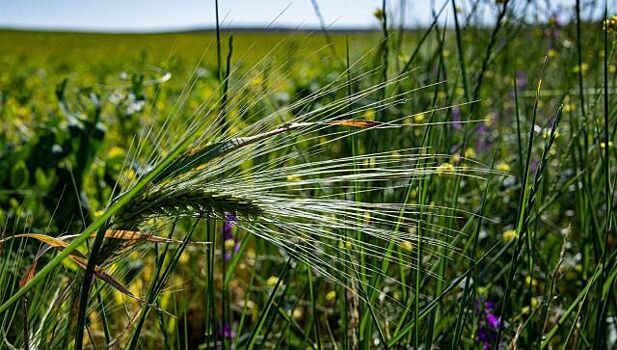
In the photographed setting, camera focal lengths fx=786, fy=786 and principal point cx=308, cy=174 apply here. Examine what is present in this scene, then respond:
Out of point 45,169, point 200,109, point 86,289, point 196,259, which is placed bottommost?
point 196,259

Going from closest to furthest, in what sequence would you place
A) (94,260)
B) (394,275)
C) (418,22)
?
1. (94,260)
2. (394,275)
3. (418,22)

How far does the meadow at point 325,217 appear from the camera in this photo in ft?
2.33

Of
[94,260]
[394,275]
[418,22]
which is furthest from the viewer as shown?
[418,22]

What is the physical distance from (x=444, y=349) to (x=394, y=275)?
238 mm

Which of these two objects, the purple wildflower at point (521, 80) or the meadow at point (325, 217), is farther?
the purple wildflower at point (521, 80)

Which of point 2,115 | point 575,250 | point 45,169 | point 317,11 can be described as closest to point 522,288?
point 575,250

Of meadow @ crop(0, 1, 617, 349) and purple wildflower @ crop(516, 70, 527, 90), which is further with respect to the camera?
purple wildflower @ crop(516, 70, 527, 90)

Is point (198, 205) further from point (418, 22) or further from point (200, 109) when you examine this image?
point (418, 22)

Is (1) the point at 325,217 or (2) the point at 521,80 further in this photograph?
(2) the point at 521,80

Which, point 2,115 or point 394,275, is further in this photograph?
point 2,115

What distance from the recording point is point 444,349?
4.43 feet

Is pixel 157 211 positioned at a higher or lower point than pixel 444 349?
higher

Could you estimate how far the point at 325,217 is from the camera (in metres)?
0.69

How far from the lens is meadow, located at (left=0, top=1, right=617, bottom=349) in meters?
0.71
